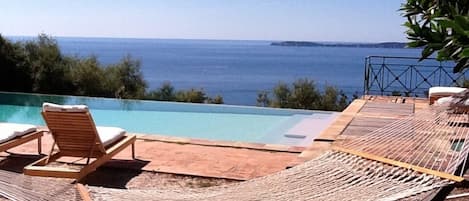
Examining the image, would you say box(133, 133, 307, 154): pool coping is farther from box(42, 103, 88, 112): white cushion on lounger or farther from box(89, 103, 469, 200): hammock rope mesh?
box(89, 103, 469, 200): hammock rope mesh

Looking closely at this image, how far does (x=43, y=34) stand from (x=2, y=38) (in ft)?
3.62

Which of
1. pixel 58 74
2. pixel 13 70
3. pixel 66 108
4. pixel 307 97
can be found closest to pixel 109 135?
pixel 66 108

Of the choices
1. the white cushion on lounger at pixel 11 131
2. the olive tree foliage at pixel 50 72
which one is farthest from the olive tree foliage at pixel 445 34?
the olive tree foliage at pixel 50 72

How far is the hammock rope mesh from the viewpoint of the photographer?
255 cm

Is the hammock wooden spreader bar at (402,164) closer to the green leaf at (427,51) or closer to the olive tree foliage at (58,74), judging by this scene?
the green leaf at (427,51)

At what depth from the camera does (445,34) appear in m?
3.33

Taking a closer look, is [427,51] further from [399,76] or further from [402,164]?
[399,76]

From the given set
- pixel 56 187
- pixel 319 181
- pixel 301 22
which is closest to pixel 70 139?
pixel 56 187

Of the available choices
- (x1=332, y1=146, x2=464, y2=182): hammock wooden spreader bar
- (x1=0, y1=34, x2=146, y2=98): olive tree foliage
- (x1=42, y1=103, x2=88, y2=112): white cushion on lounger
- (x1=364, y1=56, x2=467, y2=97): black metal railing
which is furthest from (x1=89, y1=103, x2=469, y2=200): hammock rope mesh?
(x1=0, y1=34, x2=146, y2=98): olive tree foliage

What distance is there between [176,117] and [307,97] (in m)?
5.56

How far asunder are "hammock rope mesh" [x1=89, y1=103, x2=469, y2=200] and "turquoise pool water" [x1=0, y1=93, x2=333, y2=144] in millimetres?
4528

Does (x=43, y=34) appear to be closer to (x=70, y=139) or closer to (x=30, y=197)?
(x=70, y=139)

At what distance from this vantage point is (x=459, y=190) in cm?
438

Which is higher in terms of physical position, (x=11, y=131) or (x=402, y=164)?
(x=402, y=164)
